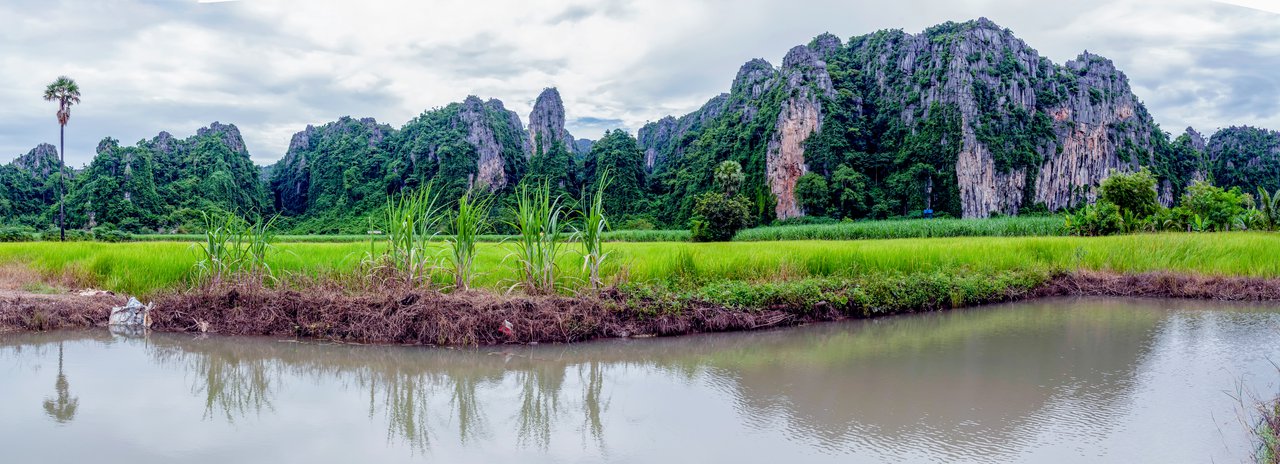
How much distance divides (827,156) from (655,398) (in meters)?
55.6

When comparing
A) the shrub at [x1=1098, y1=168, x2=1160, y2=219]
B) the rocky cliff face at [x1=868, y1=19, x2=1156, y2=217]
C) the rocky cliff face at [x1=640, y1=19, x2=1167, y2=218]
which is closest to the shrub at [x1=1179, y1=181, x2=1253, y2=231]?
the shrub at [x1=1098, y1=168, x2=1160, y2=219]

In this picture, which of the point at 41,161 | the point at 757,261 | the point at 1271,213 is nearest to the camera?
the point at 757,261

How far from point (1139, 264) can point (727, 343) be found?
779cm

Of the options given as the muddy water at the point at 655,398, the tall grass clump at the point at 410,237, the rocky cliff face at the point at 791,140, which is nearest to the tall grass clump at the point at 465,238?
the tall grass clump at the point at 410,237

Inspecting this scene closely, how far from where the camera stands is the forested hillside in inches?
2106

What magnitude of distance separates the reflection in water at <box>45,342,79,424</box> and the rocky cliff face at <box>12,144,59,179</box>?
69.0 metres

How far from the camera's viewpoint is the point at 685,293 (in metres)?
6.39

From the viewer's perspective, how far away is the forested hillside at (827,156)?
53.5m

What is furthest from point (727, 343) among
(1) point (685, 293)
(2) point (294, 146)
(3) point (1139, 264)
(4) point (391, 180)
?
(2) point (294, 146)

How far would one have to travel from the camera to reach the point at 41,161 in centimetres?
5881

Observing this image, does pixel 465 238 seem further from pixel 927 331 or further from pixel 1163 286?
pixel 1163 286

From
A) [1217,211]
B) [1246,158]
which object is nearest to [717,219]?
[1217,211]

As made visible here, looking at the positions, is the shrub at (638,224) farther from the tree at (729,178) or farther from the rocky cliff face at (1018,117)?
the rocky cliff face at (1018,117)

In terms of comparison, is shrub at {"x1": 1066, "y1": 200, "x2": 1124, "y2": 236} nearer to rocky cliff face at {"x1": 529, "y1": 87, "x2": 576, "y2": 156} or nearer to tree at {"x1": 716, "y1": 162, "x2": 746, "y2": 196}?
tree at {"x1": 716, "y1": 162, "x2": 746, "y2": 196}
